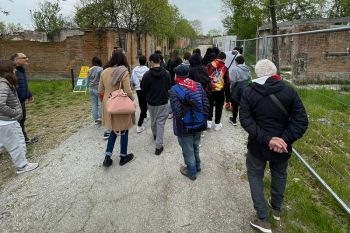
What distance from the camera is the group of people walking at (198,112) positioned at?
2973 mm

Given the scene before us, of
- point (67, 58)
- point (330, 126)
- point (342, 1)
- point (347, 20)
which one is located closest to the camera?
point (330, 126)

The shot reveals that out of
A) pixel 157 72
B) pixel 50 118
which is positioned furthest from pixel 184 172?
pixel 50 118

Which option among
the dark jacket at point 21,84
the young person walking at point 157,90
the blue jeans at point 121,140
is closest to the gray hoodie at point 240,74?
the young person walking at point 157,90

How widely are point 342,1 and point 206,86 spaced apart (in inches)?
1171

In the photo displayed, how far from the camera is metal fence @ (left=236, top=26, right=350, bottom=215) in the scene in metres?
4.15

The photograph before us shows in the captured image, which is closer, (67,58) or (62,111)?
(62,111)

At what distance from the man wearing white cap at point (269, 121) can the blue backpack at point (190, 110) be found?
969 millimetres

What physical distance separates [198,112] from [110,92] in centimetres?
177

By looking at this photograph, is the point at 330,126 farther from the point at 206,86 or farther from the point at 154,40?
the point at 154,40

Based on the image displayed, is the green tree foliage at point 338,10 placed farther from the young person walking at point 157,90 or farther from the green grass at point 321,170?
the young person walking at point 157,90

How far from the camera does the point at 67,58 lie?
16.4 metres

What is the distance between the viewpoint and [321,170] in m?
4.66

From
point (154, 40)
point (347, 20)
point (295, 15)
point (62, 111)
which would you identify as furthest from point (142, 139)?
point (295, 15)

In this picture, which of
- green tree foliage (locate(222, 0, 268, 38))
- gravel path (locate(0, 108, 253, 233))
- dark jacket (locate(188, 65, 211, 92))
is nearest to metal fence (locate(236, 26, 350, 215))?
gravel path (locate(0, 108, 253, 233))
